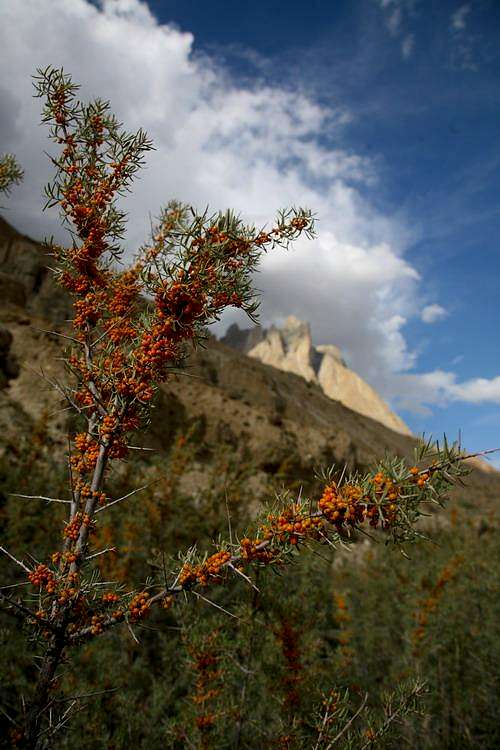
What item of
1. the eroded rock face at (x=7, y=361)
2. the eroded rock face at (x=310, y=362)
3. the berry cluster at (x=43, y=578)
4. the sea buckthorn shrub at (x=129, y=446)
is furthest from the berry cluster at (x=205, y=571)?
the eroded rock face at (x=310, y=362)

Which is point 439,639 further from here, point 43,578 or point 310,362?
point 310,362

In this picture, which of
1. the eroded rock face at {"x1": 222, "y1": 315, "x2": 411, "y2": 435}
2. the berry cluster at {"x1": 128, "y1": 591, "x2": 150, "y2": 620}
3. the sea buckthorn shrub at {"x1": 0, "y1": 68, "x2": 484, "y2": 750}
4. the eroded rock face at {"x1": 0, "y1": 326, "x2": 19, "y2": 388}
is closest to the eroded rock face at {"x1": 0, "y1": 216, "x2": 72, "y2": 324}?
the eroded rock face at {"x1": 0, "y1": 326, "x2": 19, "y2": 388}

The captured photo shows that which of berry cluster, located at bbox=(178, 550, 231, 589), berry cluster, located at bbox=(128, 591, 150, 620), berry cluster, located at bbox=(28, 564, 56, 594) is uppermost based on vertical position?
berry cluster, located at bbox=(178, 550, 231, 589)

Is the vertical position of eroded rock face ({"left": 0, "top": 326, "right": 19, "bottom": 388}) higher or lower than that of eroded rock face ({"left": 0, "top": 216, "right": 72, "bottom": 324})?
lower

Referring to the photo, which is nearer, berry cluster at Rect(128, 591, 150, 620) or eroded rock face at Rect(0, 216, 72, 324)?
berry cluster at Rect(128, 591, 150, 620)

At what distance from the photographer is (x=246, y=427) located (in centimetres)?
2320

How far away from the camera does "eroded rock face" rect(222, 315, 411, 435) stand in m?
135

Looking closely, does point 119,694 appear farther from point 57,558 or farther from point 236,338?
point 236,338

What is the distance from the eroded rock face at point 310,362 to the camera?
135000 mm

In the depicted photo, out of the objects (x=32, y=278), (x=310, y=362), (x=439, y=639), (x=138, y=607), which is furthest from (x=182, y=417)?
(x=310, y=362)

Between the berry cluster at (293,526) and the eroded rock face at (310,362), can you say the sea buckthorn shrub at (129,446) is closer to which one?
the berry cluster at (293,526)

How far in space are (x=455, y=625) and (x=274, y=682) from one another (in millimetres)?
6030

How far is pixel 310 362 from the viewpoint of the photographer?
14550 centimetres

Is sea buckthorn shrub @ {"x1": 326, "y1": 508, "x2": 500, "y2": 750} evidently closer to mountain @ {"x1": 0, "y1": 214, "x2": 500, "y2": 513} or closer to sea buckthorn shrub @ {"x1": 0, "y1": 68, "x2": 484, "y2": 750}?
mountain @ {"x1": 0, "y1": 214, "x2": 500, "y2": 513}
